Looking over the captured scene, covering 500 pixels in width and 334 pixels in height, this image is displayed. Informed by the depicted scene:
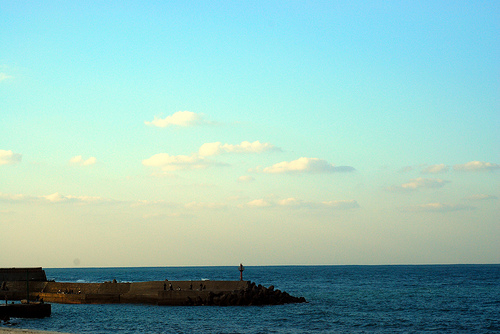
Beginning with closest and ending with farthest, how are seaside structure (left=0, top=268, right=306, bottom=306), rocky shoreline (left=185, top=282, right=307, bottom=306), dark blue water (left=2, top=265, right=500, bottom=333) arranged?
dark blue water (left=2, top=265, right=500, bottom=333) < rocky shoreline (left=185, top=282, right=307, bottom=306) < seaside structure (left=0, top=268, right=306, bottom=306)

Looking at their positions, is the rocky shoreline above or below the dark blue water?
above

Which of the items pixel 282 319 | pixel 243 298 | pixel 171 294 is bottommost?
pixel 282 319

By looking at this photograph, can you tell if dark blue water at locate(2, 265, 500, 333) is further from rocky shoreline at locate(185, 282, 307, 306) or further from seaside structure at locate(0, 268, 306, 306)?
seaside structure at locate(0, 268, 306, 306)

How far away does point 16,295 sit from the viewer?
67.3 meters

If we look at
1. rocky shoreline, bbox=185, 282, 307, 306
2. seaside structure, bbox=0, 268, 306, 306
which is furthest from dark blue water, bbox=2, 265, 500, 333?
seaside structure, bbox=0, 268, 306, 306

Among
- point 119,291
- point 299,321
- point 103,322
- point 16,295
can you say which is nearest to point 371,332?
point 299,321

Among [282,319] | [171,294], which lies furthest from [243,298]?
[282,319]

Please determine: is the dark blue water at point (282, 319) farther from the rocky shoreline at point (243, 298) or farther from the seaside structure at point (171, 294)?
the seaside structure at point (171, 294)

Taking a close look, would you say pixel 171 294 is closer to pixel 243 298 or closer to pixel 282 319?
pixel 243 298

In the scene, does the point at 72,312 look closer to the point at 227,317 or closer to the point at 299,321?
the point at 227,317

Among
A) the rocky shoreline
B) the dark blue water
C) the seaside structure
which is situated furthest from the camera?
the seaside structure

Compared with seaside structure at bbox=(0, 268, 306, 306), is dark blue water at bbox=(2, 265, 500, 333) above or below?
below

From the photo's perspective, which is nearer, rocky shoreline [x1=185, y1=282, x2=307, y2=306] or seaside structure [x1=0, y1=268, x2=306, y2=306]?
rocky shoreline [x1=185, y1=282, x2=307, y2=306]

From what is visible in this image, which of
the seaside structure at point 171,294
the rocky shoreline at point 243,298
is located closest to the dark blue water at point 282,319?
the rocky shoreline at point 243,298
